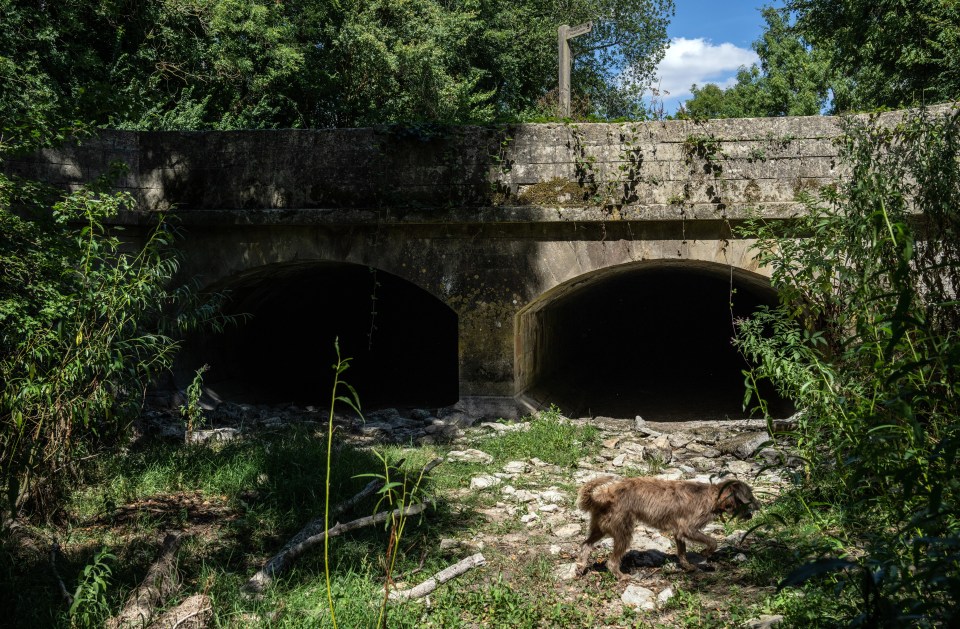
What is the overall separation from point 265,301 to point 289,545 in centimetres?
724

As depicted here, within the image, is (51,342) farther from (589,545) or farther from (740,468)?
(740,468)

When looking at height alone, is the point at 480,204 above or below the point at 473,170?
below

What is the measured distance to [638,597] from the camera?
Answer: 4172mm

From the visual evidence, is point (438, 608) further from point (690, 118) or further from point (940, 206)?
point (690, 118)

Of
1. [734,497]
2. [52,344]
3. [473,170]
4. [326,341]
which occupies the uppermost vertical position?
[473,170]

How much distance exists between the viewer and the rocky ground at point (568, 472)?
14.9 feet

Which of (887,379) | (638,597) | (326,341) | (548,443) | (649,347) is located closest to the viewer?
(887,379)

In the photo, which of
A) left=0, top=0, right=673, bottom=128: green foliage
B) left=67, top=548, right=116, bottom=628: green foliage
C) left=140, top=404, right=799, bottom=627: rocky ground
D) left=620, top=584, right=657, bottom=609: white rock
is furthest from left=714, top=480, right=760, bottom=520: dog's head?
left=0, top=0, right=673, bottom=128: green foliage

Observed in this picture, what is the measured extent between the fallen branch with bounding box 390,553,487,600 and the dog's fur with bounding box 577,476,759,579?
696mm

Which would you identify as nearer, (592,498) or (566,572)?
(592,498)

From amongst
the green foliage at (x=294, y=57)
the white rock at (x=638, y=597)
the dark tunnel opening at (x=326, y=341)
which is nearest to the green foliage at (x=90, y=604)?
the white rock at (x=638, y=597)

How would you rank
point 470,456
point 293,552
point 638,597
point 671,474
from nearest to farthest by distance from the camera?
1. point 638,597
2. point 293,552
3. point 671,474
4. point 470,456

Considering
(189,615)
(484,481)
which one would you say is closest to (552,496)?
(484,481)

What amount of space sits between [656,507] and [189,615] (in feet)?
8.19
